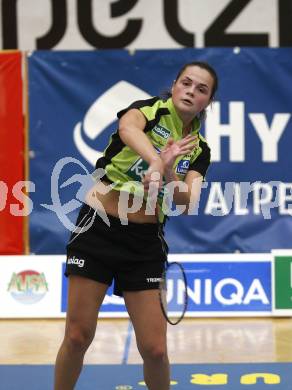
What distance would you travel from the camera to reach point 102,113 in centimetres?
592

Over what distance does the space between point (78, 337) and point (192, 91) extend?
110 cm

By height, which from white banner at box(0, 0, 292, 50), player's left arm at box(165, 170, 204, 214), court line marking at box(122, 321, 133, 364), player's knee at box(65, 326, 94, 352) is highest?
white banner at box(0, 0, 292, 50)

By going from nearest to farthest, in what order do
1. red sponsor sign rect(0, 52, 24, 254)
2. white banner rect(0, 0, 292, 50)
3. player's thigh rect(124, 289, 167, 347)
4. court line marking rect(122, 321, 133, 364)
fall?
player's thigh rect(124, 289, 167, 347)
court line marking rect(122, 321, 133, 364)
red sponsor sign rect(0, 52, 24, 254)
white banner rect(0, 0, 292, 50)

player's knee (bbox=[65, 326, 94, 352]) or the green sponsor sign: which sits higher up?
the green sponsor sign

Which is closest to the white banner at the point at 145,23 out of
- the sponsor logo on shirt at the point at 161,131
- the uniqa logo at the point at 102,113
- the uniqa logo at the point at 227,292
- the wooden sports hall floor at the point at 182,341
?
the uniqa logo at the point at 102,113

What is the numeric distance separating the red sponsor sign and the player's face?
3.31m

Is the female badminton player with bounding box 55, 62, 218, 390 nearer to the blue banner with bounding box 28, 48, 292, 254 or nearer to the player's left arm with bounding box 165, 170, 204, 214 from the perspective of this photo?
the player's left arm with bounding box 165, 170, 204, 214

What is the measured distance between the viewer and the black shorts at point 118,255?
284 cm

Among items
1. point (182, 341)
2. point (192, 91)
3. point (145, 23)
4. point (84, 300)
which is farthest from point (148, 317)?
point (145, 23)

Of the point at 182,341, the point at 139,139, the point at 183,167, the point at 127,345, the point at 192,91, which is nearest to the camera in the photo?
the point at 139,139

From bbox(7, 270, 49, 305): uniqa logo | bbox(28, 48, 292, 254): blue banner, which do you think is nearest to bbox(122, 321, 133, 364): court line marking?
bbox(7, 270, 49, 305): uniqa logo

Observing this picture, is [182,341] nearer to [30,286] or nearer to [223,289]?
[223,289]

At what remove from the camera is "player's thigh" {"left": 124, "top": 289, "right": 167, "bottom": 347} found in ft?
9.21

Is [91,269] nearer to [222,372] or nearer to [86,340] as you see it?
[86,340]
